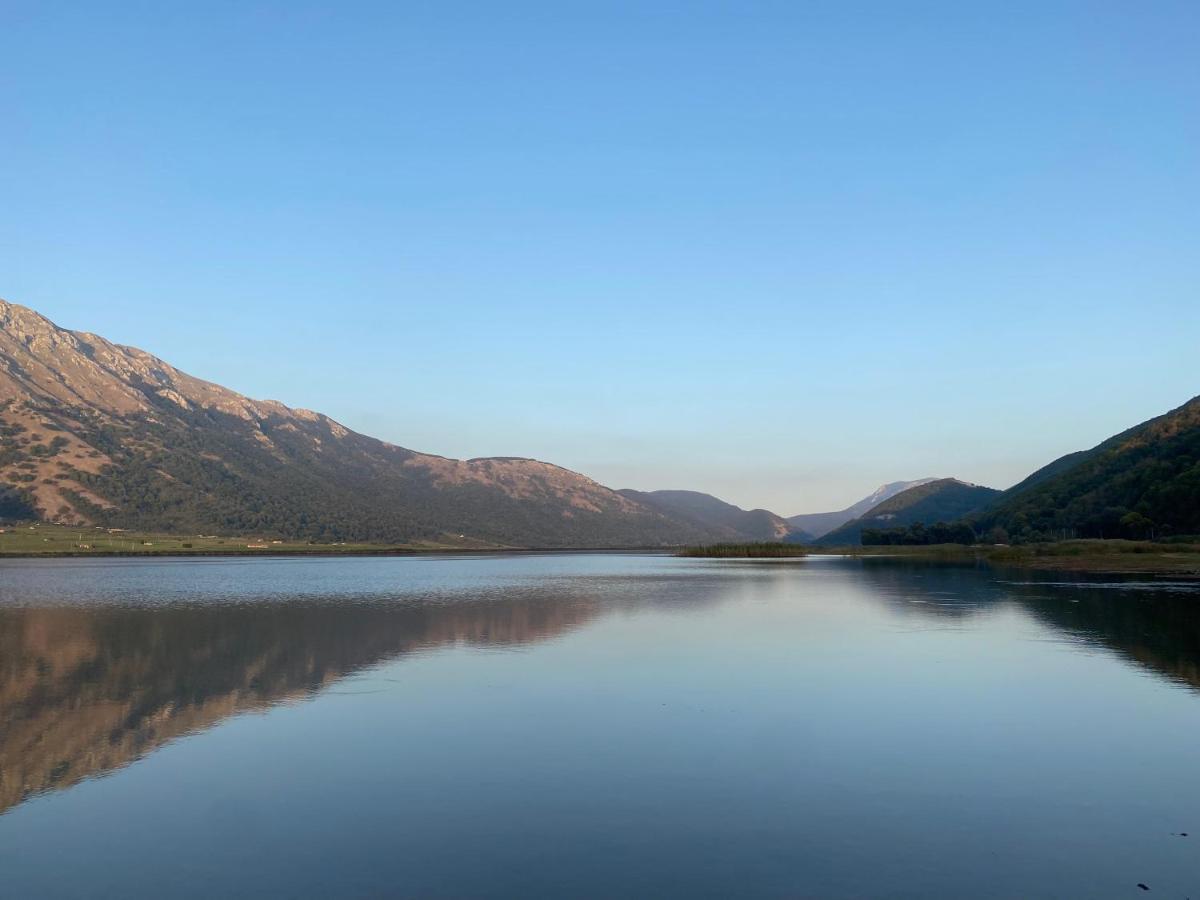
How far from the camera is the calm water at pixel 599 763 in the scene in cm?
1614

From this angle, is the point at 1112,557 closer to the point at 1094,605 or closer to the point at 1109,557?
the point at 1109,557

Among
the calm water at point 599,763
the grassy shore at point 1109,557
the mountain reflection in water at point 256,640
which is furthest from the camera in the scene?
the grassy shore at point 1109,557

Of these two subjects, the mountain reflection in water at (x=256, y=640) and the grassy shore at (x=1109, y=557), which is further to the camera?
the grassy shore at (x=1109, y=557)

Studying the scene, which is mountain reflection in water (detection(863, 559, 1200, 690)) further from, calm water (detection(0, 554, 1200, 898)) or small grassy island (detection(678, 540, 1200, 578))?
small grassy island (detection(678, 540, 1200, 578))

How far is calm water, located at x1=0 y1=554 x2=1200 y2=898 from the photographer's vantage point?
1614cm

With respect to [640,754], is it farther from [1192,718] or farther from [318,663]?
[318,663]

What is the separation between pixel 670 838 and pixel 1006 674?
26.9 meters

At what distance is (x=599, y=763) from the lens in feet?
78.2

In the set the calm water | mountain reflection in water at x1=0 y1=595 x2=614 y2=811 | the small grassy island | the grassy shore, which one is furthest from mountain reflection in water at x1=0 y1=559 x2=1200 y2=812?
the grassy shore

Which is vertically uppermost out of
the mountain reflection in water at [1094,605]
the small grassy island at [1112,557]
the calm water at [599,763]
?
the small grassy island at [1112,557]

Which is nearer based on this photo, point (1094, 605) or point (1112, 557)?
point (1094, 605)

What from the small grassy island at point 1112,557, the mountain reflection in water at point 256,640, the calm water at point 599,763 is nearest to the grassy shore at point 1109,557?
the small grassy island at point 1112,557

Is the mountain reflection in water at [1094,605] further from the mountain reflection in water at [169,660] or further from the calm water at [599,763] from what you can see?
the mountain reflection in water at [169,660]

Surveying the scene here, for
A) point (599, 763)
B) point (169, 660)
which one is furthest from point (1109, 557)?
point (599, 763)
